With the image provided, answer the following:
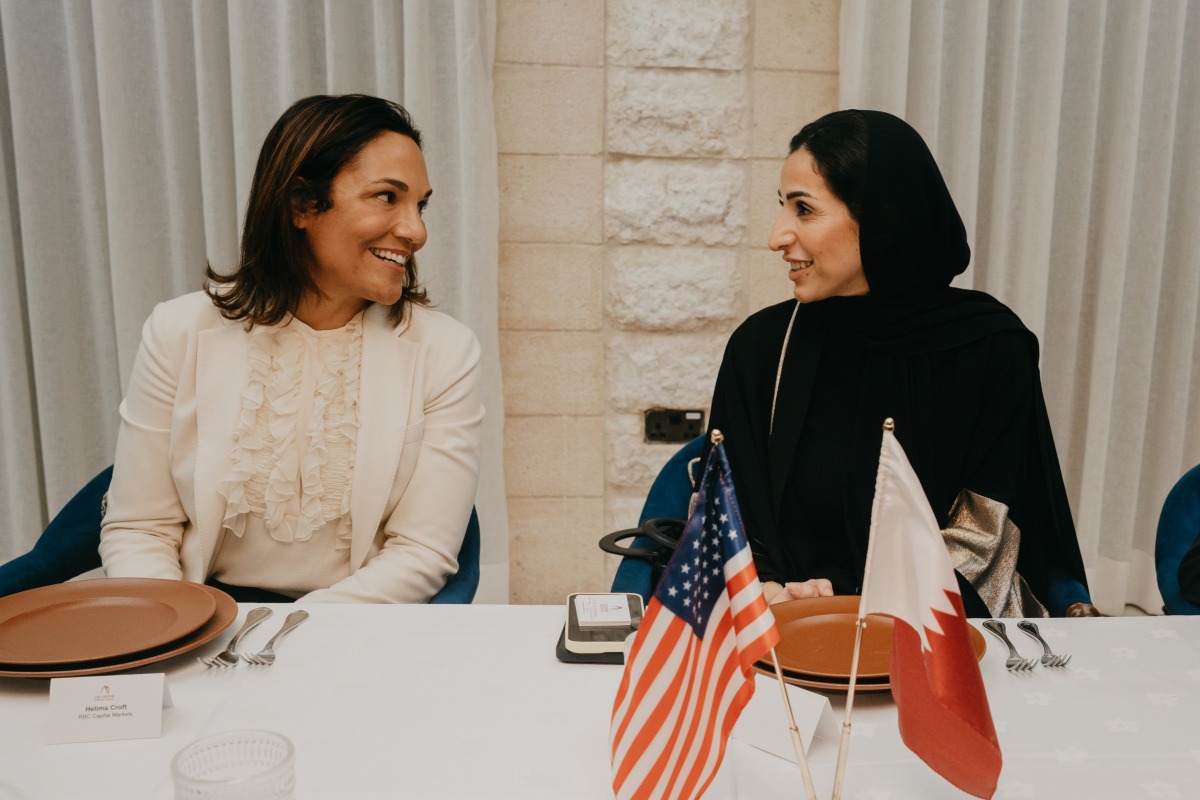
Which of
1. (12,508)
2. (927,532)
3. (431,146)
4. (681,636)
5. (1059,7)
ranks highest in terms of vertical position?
(1059,7)

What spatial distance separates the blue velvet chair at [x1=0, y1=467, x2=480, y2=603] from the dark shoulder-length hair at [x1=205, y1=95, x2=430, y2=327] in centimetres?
44

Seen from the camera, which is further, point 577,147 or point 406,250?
point 577,147

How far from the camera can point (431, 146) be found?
2660 millimetres

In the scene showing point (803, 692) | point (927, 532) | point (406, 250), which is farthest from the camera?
point (406, 250)

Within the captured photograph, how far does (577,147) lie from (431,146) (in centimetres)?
43

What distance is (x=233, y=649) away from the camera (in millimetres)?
1160

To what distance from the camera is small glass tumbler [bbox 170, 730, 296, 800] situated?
30.3 inches

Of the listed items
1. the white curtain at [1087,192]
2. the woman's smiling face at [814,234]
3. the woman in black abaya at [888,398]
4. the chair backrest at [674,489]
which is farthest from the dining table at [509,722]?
the white curtain at [1087,192]

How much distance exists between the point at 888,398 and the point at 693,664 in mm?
1056

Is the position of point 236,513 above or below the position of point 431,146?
below

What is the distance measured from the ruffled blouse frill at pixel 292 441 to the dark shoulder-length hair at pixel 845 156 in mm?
950

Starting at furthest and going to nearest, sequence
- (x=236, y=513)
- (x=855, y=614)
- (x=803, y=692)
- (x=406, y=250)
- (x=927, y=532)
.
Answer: (x=406, y=250)
(x=236, y=513)
(x=855, y=614)
(x=803, y=692)
(x=927, y=532)

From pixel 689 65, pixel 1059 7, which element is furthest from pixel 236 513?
pixel 1059 7

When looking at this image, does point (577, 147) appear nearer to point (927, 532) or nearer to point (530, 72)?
point (530, 72)
